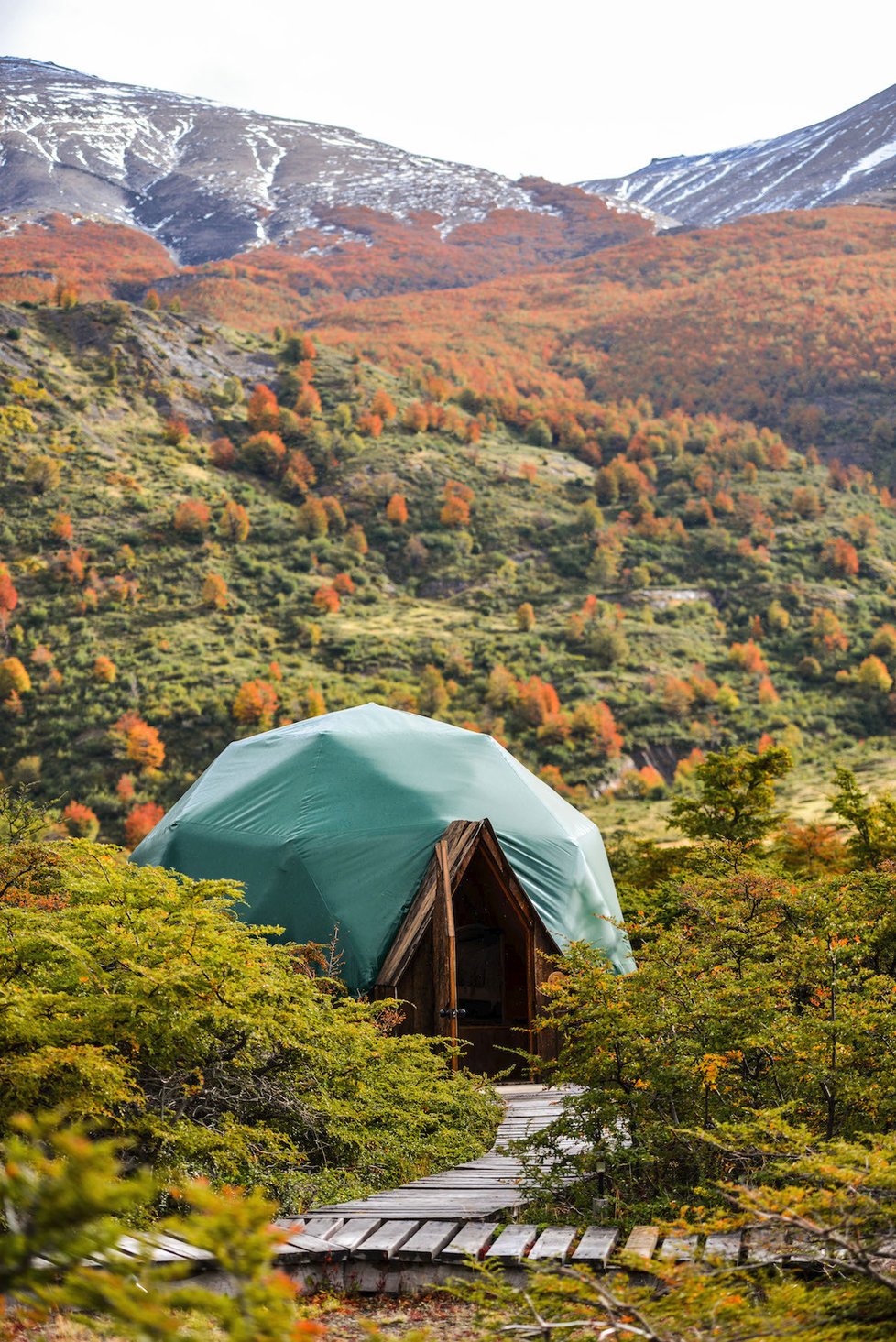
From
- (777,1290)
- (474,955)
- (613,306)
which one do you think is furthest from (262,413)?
(777,1290)

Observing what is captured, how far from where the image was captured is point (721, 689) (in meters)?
57.5

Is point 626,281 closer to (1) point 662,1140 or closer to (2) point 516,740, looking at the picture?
(2) point 516,740

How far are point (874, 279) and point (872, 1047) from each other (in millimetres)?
118451

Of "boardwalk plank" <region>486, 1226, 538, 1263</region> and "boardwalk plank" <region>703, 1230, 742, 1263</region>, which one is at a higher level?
"boardwalk plank" <region>703, 1230, 742, 1263</region>

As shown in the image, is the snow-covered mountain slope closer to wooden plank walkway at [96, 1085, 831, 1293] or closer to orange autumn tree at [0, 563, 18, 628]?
orange autumn tree at [0, 563, 18, 628]

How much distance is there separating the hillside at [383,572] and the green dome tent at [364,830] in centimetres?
2945

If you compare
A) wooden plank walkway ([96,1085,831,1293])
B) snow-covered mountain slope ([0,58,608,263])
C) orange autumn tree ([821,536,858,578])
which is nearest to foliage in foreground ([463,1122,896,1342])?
wooden plank walkway ([96,1085,831,1293])

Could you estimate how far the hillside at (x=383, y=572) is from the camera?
51.3 m

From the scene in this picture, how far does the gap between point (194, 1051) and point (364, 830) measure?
6.51 metres

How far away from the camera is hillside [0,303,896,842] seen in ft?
168

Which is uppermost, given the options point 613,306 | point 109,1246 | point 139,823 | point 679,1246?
point 613,306

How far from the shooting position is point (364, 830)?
1281cm

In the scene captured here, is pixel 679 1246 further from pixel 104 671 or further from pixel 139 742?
pixel 104 671

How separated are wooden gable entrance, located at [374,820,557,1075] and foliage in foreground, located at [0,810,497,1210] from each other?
2.49m
